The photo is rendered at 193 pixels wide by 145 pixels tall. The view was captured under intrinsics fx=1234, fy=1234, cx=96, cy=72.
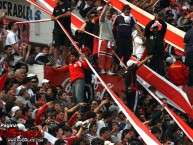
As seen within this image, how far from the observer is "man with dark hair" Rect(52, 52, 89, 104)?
25.0 meters

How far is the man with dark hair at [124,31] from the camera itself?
2686cm

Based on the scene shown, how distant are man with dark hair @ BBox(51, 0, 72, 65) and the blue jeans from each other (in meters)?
1.32

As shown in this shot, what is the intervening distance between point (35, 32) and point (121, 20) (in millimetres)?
4996

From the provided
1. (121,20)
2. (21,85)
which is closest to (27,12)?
(121,20)

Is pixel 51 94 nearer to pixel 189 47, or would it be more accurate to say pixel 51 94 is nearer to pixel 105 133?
pixel 105 133

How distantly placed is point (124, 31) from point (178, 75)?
74.7 inches

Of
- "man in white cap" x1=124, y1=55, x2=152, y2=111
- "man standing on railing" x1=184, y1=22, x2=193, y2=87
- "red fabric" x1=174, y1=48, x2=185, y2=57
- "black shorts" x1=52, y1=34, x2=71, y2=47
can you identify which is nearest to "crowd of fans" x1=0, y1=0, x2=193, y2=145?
"man in white cap" x1=124, y1=55, x2=152, y2=111

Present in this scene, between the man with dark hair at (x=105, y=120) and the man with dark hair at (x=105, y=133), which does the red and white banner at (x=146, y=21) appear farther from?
the man with dark hair at (x=105, y=133)

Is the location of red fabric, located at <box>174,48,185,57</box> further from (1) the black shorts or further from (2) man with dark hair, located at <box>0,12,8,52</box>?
(2) man with dark hair, located at <box>0,12,8,52</box>

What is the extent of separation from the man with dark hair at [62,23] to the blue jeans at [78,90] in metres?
1.32

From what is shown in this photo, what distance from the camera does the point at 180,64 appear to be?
27953 millimetres

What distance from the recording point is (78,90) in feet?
82.0

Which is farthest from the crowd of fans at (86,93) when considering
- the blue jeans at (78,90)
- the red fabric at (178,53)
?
the red fabric at (178,53)

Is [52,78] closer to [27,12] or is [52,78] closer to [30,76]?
[30,76]
